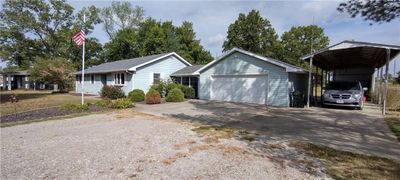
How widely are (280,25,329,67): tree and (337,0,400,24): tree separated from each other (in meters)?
41.6

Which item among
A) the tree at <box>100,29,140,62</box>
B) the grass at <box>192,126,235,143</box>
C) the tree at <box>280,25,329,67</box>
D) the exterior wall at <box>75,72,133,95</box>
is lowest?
the grass at <box>192,126,235,143</box>

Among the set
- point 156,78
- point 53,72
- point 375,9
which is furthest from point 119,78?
point 375,9

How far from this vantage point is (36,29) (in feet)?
136

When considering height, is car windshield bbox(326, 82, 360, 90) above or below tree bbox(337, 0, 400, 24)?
below

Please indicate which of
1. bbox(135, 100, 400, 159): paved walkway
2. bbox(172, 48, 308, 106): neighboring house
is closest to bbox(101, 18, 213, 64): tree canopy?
bbox(172, 48, 308, 106): neighboring house

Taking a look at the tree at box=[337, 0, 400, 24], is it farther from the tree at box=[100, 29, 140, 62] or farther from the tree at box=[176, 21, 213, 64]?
the tree at box=[100, 29, 140, 62]

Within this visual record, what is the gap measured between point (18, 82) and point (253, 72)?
47610 millimetres

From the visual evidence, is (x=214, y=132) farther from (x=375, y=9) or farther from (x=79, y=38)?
(x=79, y=38)

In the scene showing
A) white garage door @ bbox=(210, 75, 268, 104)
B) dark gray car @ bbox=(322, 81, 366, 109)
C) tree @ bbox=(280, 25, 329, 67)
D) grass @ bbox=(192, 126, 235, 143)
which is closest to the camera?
grass @ bbox=(192, 126, 235, 143)

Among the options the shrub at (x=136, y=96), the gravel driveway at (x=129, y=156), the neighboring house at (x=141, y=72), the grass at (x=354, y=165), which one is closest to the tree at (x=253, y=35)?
the neighboring house at (x=141, y=72)

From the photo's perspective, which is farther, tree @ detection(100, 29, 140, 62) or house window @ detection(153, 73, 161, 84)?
tree @ detection(100, 29, 140, 62)

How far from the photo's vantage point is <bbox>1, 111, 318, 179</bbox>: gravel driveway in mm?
4508

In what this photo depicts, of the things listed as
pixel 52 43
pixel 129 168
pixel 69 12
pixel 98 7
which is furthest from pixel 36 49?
pixel 129 168

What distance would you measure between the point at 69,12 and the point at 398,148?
51.3 meters
